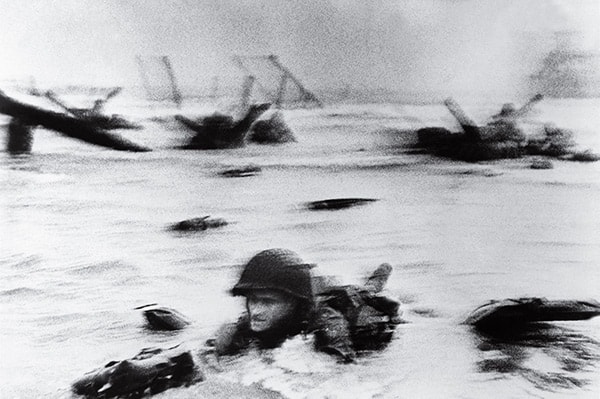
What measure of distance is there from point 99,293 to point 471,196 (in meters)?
0.71

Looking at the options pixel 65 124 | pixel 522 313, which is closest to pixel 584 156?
pixel 522 313

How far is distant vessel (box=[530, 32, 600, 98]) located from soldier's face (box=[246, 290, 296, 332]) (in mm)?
625

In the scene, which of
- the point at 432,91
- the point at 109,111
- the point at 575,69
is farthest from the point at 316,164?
the point at 575,69

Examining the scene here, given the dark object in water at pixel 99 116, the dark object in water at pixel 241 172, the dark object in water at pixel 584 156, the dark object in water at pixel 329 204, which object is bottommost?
the dark object in water at pixel 329 204

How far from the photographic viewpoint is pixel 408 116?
4.25 ft

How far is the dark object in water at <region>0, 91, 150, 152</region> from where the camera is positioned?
1255mm

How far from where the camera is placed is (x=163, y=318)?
124cm

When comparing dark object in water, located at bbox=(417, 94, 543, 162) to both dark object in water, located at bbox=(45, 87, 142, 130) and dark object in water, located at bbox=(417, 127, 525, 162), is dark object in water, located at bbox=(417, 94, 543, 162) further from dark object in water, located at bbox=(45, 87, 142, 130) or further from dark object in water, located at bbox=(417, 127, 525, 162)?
dark object in water, located at bbox=(45, 87, 142, 130)

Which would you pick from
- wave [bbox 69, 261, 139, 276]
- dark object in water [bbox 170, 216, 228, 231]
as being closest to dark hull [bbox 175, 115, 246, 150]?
dark object in water [bbox 170, 216, 228, 231]

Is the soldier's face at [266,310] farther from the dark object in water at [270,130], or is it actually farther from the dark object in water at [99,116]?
the dark object in water at [99,116]

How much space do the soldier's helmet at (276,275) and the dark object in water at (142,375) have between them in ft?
0.53

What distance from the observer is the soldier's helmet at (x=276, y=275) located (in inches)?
49.2

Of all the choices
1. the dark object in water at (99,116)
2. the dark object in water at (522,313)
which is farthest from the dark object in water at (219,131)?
the dark object in water at (522,313)

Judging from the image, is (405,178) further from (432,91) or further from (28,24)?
(28,24)
